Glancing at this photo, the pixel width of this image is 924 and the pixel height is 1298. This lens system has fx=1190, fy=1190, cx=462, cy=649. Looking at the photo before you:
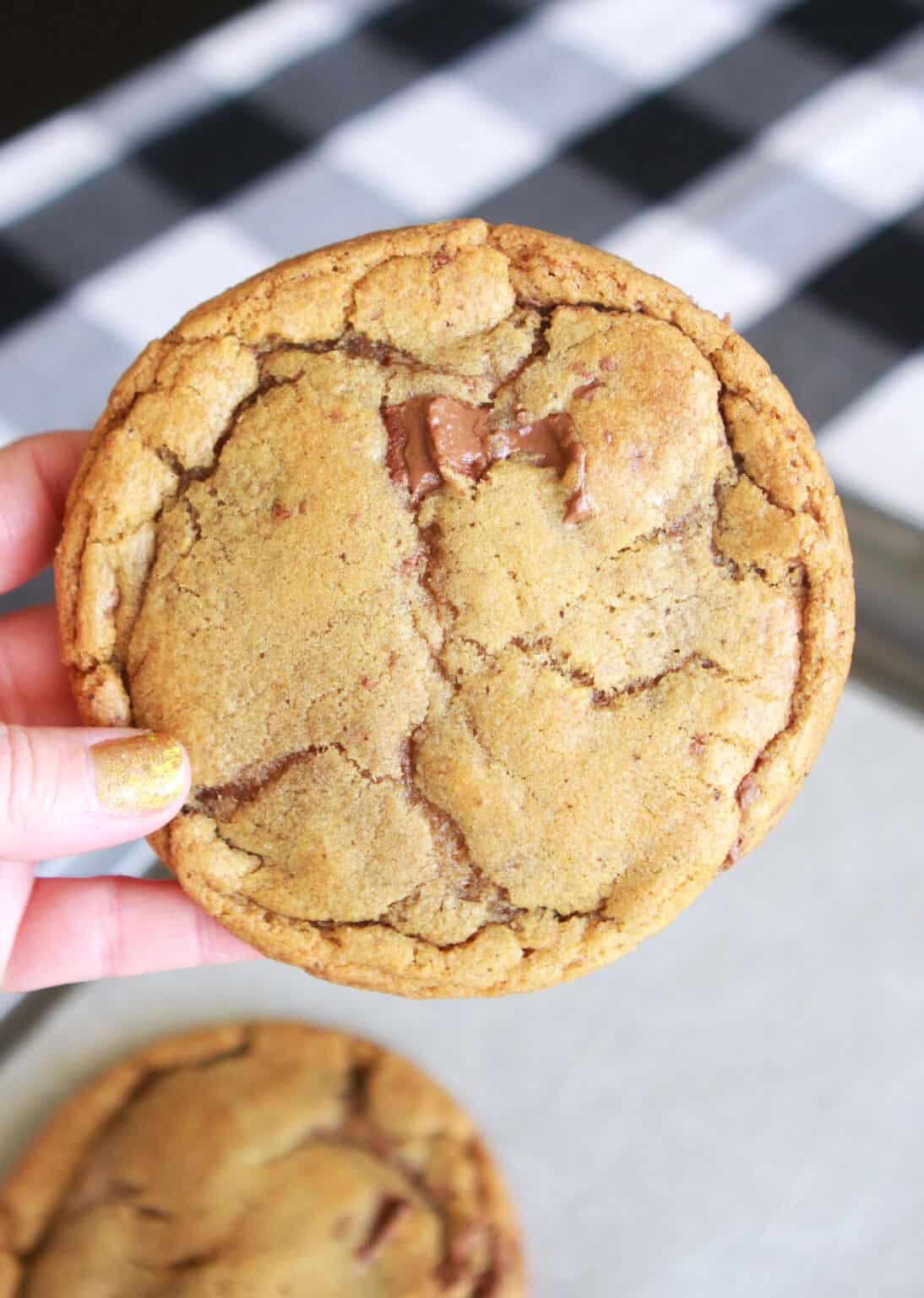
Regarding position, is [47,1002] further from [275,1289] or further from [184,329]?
[184,329]

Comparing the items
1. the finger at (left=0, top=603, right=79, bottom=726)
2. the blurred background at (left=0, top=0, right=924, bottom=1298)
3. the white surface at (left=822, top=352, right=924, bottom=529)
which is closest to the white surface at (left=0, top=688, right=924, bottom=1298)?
the blurred background at (left=0, top=0, right=924, bottom=1298)

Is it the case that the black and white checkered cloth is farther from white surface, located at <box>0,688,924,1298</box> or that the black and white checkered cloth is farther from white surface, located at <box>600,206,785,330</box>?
white surface, located at <box>0,688,924,1298</box>

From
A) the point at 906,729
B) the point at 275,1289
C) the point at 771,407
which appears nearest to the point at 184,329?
the point at 771,407

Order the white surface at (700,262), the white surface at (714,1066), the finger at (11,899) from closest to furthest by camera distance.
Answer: the finger at (11,899), the white surface at (714,1066), the white surface at (700,262)

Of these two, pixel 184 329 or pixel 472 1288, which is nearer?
pixel 184 329

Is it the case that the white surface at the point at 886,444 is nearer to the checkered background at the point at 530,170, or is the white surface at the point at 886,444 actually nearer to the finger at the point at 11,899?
the checkered background at the point at 530,170

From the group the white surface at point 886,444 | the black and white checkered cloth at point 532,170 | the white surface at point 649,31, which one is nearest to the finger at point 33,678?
the black and white checkered cloth at point 532,170
